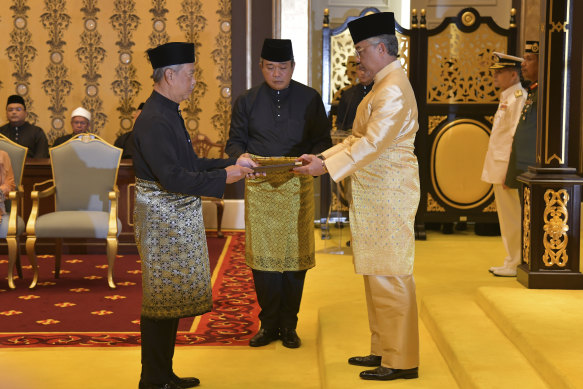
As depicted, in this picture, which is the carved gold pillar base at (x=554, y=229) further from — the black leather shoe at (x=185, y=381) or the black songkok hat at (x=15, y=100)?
the black songkok hat at (x=15, y=100)

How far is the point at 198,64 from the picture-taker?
8750mm

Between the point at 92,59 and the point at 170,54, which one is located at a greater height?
the point at 92,59

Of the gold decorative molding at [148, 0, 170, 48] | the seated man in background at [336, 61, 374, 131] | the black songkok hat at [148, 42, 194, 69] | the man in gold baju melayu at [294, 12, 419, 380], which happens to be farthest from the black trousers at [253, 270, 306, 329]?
the gold decorative molding at [148, 0, 170, 48]

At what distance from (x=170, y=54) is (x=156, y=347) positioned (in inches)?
50.4

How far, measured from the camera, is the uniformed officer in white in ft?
19.0

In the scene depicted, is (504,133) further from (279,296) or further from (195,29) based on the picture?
(195,29)

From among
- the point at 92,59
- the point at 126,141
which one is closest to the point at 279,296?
the point at 126,141

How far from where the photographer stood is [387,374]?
3465 mm

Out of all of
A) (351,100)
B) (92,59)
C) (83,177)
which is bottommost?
(83,177)

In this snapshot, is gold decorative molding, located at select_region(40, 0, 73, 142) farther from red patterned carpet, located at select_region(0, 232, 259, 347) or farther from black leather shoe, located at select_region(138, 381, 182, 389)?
black leather shoe, located at select_region(138, 381, 182, 389)

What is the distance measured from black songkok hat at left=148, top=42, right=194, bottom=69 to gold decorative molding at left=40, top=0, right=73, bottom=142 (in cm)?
578

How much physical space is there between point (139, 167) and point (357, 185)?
3.09 feet

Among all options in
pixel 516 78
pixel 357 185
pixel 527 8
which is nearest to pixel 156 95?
pixel 357 185

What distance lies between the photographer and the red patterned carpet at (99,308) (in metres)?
4.59
